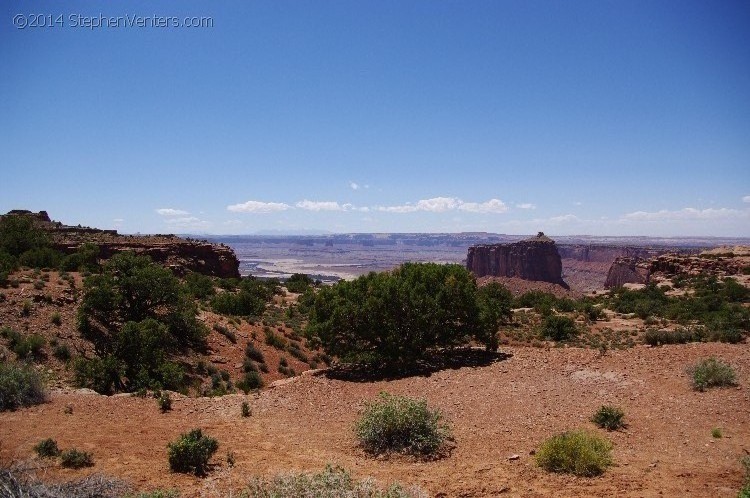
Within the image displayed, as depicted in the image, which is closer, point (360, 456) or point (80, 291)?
point (360, 456)

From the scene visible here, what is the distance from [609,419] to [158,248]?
155 feet

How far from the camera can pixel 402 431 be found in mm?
9492

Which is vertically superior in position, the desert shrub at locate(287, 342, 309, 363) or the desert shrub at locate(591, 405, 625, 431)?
the desert shrub at locate(591, 405, 625, 431)

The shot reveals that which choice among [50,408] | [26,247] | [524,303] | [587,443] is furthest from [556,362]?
[26,247]

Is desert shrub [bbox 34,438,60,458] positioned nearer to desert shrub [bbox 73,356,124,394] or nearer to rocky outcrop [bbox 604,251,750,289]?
desert shrub [bbox 73,356,124,394]

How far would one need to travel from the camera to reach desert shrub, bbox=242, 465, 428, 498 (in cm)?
599

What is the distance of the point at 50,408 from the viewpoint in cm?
1118

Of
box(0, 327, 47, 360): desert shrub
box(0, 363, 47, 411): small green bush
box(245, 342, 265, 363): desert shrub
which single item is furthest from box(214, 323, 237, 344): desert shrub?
box(0, 363, 47, 411): small green bush

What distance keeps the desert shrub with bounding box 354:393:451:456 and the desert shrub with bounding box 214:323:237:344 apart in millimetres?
16051

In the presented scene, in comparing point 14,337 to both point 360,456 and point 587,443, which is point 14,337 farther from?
point 587,443

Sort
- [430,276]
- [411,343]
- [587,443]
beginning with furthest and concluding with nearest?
[430,276] < [411,343] < [587,443]

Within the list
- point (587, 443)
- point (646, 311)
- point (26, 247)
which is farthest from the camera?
point (26, 247)

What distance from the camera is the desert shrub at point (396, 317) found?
17.2 m

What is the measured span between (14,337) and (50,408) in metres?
7.05
